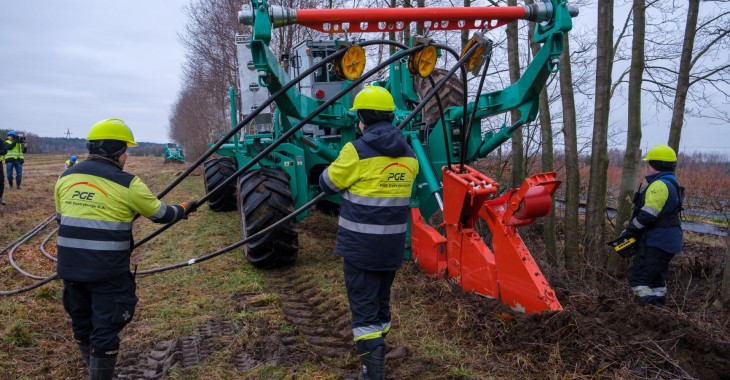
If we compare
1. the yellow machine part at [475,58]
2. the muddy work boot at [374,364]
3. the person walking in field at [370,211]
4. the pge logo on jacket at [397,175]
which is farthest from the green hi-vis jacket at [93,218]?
the yellow machine part at [475,58]

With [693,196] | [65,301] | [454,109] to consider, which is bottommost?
[693,196]

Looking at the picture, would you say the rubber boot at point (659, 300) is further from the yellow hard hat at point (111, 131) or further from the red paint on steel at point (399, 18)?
the yellow hard hat at point (111, 131)

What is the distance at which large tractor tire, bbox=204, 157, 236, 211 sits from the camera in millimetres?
9820

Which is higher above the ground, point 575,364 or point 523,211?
point 523,211

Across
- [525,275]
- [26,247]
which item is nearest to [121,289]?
[525,275]

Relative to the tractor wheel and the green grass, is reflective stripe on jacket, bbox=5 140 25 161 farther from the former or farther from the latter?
the tractor wheel

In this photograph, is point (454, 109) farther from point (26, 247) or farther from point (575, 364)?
point (26, 247)

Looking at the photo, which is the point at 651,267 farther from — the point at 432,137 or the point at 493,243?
the point at 432,137

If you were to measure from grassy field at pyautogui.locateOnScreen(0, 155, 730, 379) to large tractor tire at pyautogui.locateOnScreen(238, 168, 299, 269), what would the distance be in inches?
8.2

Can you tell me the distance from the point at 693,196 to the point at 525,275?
10.6m

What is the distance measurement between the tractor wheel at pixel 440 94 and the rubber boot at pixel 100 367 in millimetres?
4048

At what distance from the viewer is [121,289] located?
3.16m

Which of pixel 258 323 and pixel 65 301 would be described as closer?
pixel 65 301

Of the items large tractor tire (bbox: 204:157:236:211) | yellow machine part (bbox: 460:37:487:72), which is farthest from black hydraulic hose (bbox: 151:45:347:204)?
large tractor tire (bbox: 204:157:236:211)
